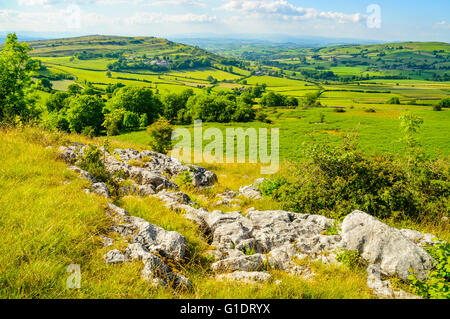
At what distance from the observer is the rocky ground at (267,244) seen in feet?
16.5

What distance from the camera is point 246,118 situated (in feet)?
295

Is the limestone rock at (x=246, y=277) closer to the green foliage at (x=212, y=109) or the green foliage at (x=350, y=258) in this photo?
the green foliage at (x=350, y=258)

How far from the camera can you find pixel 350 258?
19.9 feet

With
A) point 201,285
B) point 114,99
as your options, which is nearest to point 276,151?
point 201,285

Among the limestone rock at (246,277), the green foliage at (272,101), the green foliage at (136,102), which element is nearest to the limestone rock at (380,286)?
the limestone rock at (246,277)

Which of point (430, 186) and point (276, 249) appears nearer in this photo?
point (276, 249)

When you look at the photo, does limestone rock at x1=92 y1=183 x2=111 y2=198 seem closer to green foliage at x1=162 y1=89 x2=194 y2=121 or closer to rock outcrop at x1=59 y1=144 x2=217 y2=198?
rock outcrop at x1=59 y1=144 x2=217 y2=198

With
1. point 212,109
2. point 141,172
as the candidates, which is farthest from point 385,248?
point 212,109

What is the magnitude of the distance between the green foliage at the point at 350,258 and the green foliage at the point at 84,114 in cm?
7538

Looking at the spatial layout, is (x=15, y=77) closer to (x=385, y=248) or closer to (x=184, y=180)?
(x=184, y=180)

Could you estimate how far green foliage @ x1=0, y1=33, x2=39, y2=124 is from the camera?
20453 millimetres

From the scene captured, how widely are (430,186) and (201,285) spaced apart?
45.8ft

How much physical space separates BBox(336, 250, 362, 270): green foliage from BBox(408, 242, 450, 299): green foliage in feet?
3.63
